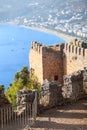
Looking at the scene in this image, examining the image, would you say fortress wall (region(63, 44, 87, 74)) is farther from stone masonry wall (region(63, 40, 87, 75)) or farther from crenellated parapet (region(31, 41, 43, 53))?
crenellated parapet (region(31, 41, 43, 53))

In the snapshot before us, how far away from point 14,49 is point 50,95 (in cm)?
7841

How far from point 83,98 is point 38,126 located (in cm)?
269

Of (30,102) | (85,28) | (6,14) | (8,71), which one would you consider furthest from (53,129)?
(6,14)

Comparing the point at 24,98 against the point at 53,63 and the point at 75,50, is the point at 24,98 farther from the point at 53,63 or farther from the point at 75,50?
the point at 53,63

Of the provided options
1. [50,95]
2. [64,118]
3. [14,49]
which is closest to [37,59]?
[50,95]

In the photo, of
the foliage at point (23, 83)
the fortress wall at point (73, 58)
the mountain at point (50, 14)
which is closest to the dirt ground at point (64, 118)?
the foliage at point (23, 83)

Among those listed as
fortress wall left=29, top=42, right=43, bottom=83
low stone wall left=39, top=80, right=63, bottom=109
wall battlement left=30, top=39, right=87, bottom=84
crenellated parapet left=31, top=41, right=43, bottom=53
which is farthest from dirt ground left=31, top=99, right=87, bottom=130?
crenellated parapet left=31, top=41, right=43, bottom=53

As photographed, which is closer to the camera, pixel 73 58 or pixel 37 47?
Answer: pixel 73 58

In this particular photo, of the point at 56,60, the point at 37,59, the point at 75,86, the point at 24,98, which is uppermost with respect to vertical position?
the point at 37,59

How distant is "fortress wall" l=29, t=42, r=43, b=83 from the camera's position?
26.5m

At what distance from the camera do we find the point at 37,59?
26.9m

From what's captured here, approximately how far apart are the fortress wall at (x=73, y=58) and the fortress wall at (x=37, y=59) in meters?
1.38

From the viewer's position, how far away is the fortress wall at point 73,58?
24575 mm

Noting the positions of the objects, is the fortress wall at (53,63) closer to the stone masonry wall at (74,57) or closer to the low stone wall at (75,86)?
the stone masonry wall at (74,57)
